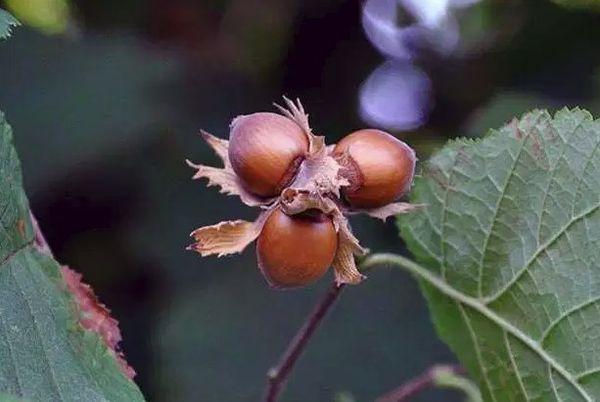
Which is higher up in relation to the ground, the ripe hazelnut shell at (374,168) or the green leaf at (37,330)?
the ripe hazelnut shell at (374,168)

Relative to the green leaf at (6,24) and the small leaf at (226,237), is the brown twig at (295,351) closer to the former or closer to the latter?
the small leaf at (226,237)

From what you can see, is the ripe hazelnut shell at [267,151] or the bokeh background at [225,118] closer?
the ripe hazelnut shell at [267,151]

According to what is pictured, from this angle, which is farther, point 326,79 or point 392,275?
point 326,79

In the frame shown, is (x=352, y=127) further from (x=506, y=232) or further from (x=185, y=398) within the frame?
(x=506, y=232)

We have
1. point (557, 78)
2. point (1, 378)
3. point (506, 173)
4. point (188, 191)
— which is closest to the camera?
point (1, 378)

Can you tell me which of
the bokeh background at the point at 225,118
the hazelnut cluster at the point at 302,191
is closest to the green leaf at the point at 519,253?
the hazelnut cluster at the point at 302,191

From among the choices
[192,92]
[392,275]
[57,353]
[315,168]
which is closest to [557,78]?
[392,275]

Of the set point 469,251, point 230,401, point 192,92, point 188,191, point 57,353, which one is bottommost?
point 230,401

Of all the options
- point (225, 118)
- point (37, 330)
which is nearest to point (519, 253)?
point (37, 330)
